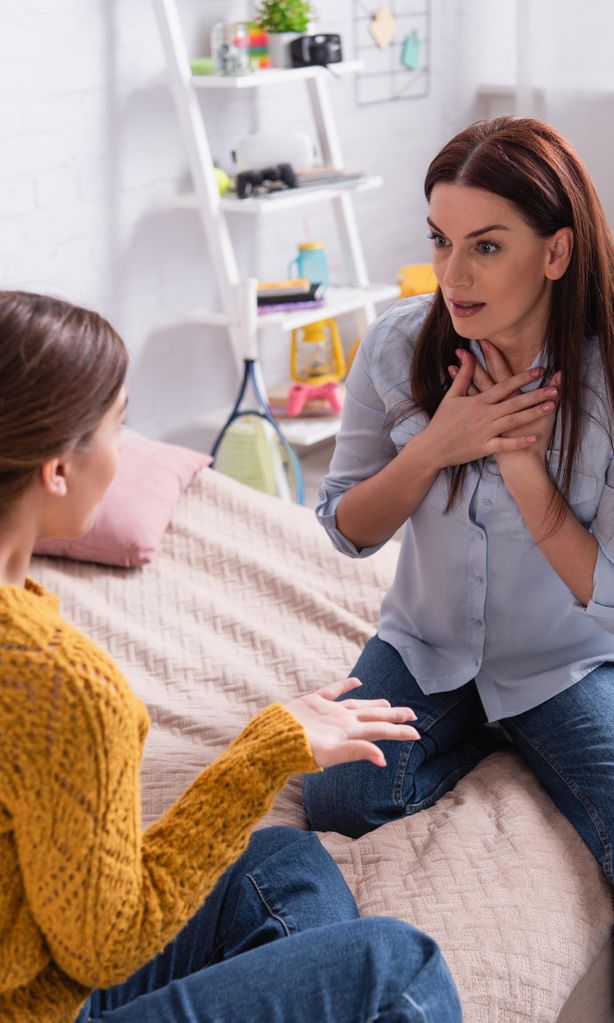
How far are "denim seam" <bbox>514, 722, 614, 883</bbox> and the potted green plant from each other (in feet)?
7.45

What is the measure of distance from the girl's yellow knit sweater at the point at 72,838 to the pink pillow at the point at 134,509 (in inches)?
49.0

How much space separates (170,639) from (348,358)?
198 centimetres

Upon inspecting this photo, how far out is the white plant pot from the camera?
3219mm

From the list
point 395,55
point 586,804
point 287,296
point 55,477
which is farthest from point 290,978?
point 395,55

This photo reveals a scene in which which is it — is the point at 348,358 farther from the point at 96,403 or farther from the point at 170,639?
the point at 96,403

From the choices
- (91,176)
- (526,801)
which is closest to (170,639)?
(526,801)

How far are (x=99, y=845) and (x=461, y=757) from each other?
0.88 m

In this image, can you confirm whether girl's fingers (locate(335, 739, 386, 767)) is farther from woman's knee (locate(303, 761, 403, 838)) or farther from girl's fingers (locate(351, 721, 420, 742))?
woman's knee (locate(303, 761, 403, 838))

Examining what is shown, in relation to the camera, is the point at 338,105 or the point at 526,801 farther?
the point at 338,105

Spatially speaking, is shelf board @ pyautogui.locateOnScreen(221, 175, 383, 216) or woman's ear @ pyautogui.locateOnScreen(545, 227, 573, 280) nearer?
woman's ear @ pyautogui.locateOnScreen(545, 227, 573, 280)

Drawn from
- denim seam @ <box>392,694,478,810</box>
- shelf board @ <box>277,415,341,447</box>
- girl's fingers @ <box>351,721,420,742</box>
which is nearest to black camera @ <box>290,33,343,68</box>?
shelf board @ <box>277,415,341,447</box>

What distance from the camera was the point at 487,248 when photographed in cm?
150

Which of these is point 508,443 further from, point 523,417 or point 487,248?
point 487,248

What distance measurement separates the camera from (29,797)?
2.99 ft
